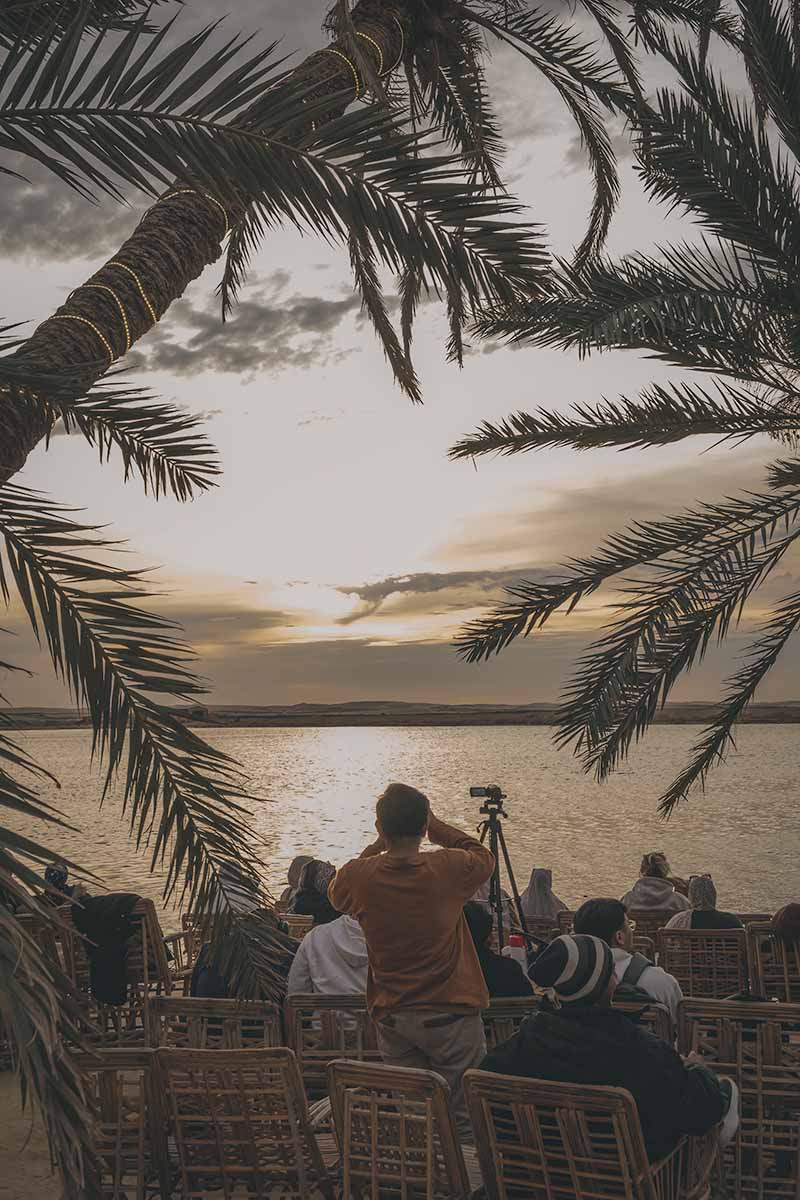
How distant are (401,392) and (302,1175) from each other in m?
9.51

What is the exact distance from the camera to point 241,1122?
315 centimetres

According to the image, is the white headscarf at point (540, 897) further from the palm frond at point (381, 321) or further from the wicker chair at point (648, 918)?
the palm frond at point (381, 321)

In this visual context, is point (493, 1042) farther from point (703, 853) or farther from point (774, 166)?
point (703, 853)

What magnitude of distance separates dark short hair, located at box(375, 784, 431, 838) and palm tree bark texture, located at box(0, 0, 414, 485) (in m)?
1.70

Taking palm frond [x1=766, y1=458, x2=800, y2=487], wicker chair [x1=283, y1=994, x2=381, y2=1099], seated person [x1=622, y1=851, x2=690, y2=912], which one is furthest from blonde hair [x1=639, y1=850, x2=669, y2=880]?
wicker chair [x1=283, y1=994, x2=381, y2=1099]

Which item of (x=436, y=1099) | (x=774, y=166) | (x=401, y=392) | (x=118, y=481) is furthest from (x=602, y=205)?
(x=436, y=1099)

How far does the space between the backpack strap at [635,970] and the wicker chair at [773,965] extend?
3.38 feet

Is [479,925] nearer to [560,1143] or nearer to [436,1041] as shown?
[436,1041]

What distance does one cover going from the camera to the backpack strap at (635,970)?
4428mm

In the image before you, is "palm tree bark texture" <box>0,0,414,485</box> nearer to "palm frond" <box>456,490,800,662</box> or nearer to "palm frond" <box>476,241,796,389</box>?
"palm frond" <box>476,241,796,389</box>

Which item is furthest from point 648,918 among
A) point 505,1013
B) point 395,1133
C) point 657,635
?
point 395,1133

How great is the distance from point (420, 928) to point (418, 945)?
0.06 metres

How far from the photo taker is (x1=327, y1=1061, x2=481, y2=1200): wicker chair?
9.16 feet

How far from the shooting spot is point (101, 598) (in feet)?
10.7
